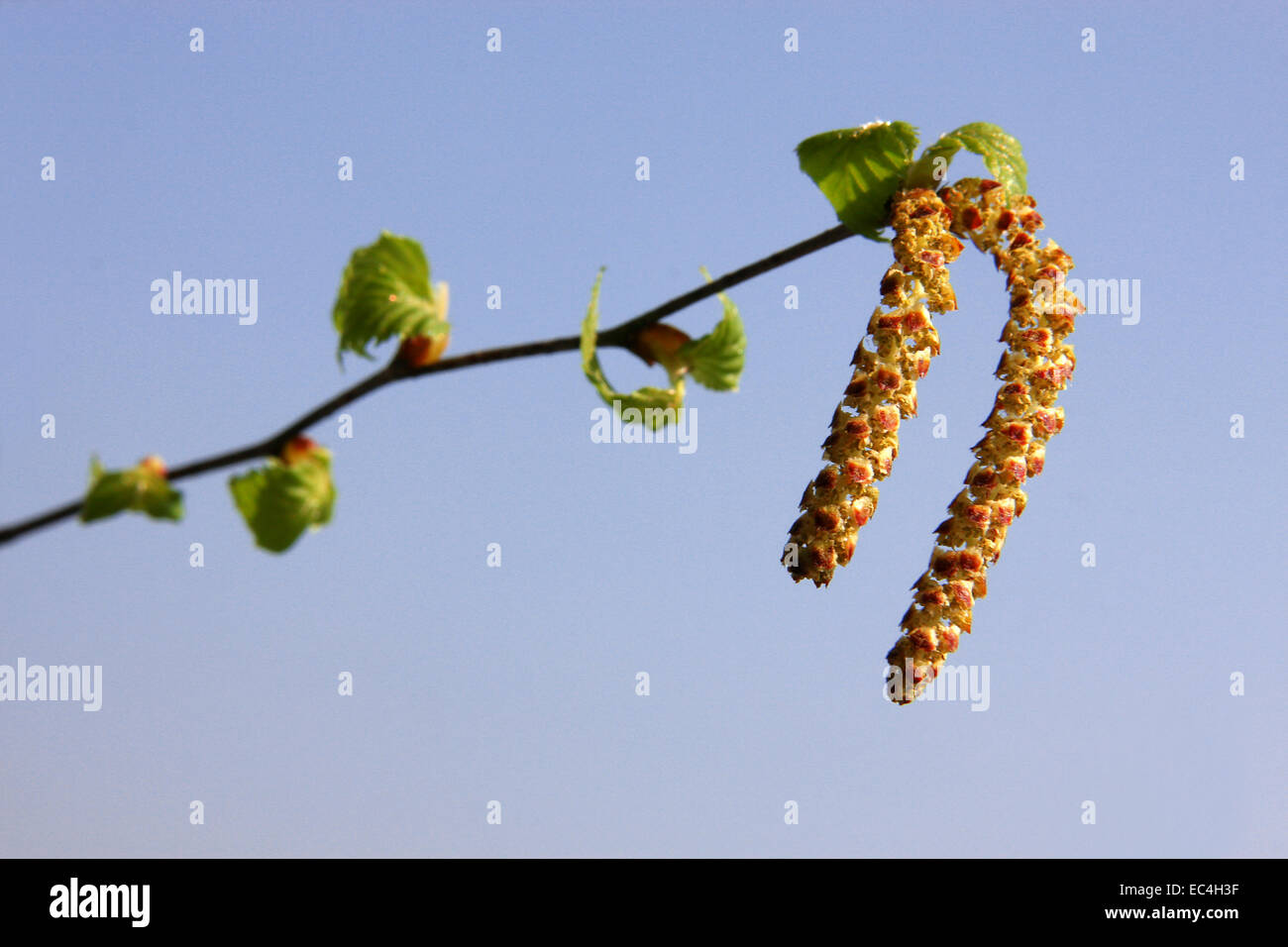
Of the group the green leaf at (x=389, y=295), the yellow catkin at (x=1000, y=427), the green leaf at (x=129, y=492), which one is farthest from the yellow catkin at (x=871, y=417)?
the green leaf at (x=129, y=492)

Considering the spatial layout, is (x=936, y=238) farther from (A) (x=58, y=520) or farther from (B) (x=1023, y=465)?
(A) (x=58, y=520)

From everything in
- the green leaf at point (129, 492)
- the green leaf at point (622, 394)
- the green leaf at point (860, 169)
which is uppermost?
the green leaf at point (860, 169)

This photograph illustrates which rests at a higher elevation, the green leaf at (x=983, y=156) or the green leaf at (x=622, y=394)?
the green leaf at (x=983, y=156)

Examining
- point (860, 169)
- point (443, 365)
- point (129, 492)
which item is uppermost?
point (860, 169)

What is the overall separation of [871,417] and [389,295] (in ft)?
1.52

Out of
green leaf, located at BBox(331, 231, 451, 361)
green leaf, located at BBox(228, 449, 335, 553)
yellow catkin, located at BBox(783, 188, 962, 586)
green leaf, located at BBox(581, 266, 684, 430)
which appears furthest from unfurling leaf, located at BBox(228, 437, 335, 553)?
yellow catkin, located at BBox(783, 188, 962, 586)

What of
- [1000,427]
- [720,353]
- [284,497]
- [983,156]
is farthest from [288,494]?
[983,156]

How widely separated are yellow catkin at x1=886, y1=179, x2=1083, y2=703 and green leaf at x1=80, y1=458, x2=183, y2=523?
660mm

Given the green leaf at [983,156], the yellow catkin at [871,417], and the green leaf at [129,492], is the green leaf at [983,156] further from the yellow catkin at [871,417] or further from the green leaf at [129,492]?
the green leaf at [129,492]

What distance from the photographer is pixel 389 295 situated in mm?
957

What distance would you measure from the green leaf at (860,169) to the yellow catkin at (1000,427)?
7 centimetres

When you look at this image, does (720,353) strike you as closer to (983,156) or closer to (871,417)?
(871,417)

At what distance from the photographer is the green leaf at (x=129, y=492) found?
0.81m

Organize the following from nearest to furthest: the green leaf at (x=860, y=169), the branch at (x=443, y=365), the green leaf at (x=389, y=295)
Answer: the branch at (x=443, y=365)
the green leaf at (x=389, y=295)
the green leaf at (x=860, y=169)
